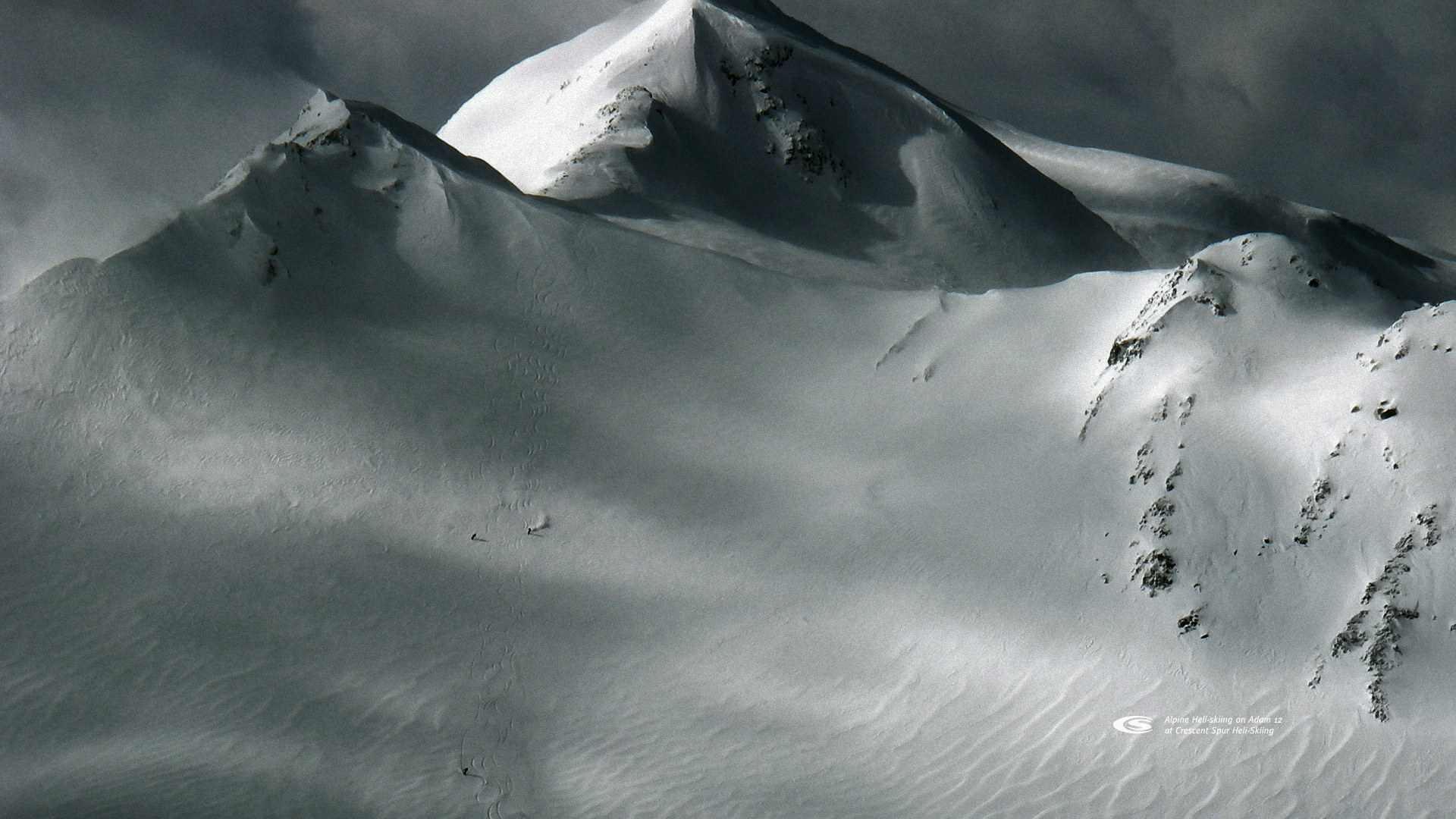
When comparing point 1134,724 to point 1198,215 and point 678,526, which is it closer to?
point 678,526

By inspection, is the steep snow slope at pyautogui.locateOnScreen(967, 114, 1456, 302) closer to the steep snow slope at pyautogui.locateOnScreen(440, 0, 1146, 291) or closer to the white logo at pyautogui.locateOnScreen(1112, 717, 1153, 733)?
the steep snow slope at pyautogui.locateOnScreen(440, 0, 1146, 291)

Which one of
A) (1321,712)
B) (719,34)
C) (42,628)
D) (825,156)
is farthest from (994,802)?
(719,34)

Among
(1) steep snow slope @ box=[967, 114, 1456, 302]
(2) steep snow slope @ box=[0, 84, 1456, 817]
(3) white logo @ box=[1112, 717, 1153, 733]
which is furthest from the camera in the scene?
(1) steep snow slope @ box=[967, 114, 1456, 302]

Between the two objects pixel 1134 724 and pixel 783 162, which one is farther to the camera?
pixel 783 162

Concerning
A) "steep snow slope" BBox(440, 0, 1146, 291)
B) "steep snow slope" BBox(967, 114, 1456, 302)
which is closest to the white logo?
"steep snow slope" BBox(440, 0, 1146, 291)

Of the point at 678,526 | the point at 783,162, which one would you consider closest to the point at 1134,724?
the point at 678,526

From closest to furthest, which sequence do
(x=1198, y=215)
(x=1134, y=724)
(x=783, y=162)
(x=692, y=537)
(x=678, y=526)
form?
(x=1134, y=724), (x=692, y=537), (x=678, y=526), (x=783, y=162), (x=1198, y=215)

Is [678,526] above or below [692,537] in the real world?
above

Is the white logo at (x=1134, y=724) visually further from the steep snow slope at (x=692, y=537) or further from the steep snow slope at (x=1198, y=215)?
the steep snow slope at (x=1198, y=215)

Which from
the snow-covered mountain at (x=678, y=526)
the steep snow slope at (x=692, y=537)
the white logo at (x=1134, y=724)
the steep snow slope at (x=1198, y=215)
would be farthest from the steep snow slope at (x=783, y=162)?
the white logo at (x=1134, y=724)
